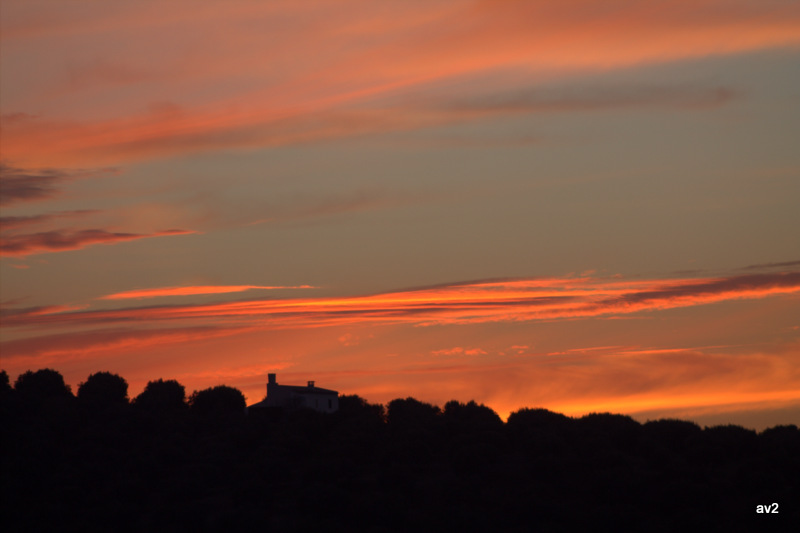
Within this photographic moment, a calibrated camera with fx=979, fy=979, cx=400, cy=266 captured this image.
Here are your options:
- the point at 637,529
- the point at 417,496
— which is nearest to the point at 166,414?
the point at 417,496

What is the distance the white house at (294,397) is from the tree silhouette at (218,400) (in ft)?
10.9

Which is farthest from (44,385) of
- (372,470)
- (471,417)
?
(471,417)

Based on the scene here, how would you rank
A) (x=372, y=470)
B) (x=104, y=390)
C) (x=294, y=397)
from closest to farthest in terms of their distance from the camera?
(x=372, y=470)
(x=294, y=397)
(x=104, y=390)

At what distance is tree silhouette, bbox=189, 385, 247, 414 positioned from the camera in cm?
12331

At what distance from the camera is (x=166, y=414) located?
120 metres

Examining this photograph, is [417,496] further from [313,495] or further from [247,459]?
[247,459]

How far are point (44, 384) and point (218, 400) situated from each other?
2414 cm

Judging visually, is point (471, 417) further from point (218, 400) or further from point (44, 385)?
point (44, 385)

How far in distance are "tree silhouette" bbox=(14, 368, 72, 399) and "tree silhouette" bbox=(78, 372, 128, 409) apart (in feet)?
8.05

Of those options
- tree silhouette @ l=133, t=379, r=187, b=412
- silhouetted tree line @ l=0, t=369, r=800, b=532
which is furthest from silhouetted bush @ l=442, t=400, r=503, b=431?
tree silhouette @ l=133, t=379, r=187, b=412

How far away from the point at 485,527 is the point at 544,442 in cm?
1989

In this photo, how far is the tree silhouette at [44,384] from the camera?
419ft

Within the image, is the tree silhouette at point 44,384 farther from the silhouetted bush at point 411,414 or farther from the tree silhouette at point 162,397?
the silhouetted bush at point 411,414

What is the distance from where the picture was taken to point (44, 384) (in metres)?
129
